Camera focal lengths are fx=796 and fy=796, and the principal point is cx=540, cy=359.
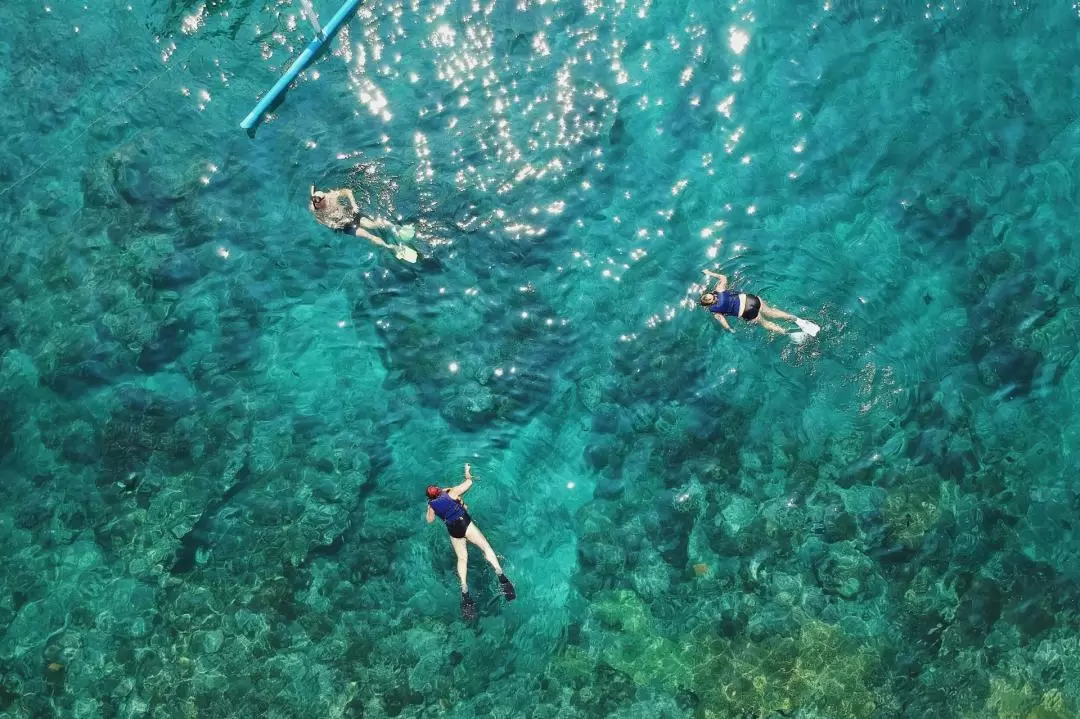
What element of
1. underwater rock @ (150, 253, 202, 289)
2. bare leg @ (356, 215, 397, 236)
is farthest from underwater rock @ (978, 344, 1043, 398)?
underwater rock @ (150, 253, 202, 289)

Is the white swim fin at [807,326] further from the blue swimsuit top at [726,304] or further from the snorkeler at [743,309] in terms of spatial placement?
the blue swimsuit top at [726,304]

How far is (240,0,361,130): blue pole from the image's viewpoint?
1446 centimetres

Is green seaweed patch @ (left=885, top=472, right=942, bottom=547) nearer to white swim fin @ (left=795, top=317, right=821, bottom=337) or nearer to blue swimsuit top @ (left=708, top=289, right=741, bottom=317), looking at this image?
white swim fin @ (left=795, top=317, right=821, bottom=337)

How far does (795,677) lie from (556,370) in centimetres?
603

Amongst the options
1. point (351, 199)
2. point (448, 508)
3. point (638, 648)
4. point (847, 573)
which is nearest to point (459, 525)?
point (448, 508)

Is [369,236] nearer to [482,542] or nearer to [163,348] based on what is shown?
[163,348]

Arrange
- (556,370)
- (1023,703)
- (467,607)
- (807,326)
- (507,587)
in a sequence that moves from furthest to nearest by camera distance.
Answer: (556,370)
(807,326)
(467,607)
(507,587)
(1023,703)

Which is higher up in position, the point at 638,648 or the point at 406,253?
the point at 406,253

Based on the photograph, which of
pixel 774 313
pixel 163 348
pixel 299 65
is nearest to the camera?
pixel 774 313

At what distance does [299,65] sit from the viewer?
1455 cm

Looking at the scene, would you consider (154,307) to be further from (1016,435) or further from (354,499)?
(1016,435)

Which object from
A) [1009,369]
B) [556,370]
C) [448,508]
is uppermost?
[556,370]

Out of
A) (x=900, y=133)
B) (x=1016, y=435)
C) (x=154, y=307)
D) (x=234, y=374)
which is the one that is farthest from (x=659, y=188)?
(x=154, y=307)

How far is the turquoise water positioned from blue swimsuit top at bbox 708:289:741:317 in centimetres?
83
